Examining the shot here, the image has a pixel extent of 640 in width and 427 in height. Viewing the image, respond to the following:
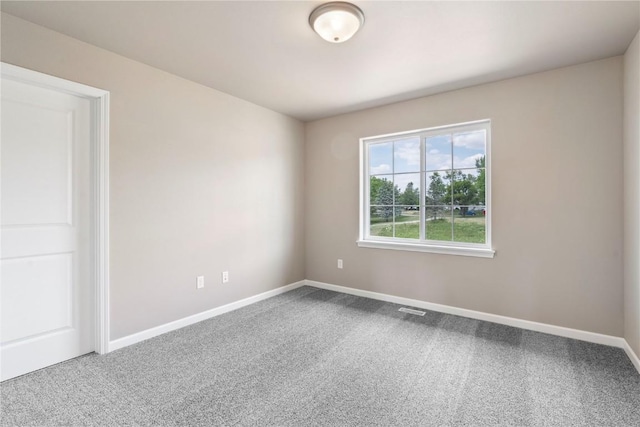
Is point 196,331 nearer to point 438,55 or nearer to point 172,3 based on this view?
point 172,3

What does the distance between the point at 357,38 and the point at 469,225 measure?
2197 mm

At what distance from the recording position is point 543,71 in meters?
2.80

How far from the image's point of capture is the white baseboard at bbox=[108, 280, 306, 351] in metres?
2.58

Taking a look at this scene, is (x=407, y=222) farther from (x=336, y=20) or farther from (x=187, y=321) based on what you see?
(x=187, y=321)

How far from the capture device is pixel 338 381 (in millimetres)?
2084

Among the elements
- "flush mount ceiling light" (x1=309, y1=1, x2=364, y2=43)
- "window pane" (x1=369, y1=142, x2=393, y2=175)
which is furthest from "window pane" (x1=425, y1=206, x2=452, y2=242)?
"flush mount ceiling light" (x1=309, y1=1, x2=364, y2=43)

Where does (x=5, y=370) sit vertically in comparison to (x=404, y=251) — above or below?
below

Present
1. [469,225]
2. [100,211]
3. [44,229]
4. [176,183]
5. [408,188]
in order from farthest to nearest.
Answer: [408,188] → [469,225] → [176,183] → [100,211] → [44,229]

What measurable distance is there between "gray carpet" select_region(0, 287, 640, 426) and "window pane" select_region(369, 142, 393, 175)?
1.94 m

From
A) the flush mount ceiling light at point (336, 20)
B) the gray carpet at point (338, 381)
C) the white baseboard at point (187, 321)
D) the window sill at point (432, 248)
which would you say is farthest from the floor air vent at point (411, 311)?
the flush mount ceiling light at point (336, 20)

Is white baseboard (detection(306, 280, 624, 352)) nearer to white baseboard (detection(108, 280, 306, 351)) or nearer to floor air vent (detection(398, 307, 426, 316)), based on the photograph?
floor air vent (detection(398, 307, 426, 316))

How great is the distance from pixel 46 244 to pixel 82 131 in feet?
2.92

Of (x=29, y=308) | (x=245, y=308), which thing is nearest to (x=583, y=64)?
(x=245, y=308)

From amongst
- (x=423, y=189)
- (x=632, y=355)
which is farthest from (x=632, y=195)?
(x=423, y=189)
